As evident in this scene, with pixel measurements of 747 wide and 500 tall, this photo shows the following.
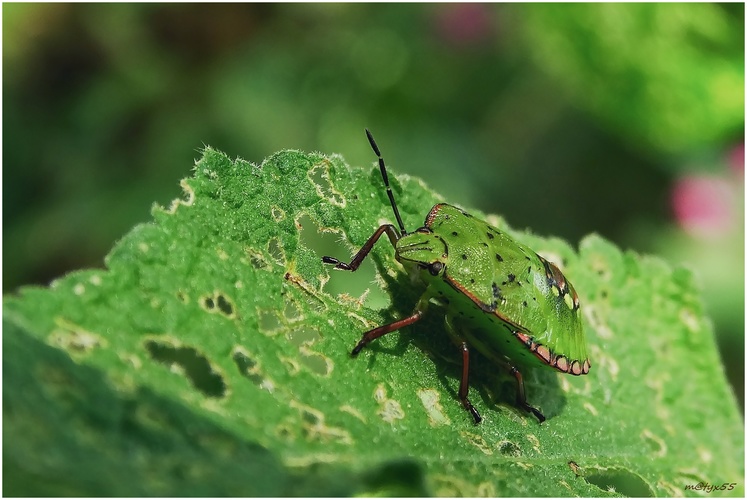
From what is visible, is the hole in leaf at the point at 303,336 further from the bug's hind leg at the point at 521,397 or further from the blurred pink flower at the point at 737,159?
the blurred pink flower at the point at 737,159

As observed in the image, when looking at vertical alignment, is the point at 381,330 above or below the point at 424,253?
below

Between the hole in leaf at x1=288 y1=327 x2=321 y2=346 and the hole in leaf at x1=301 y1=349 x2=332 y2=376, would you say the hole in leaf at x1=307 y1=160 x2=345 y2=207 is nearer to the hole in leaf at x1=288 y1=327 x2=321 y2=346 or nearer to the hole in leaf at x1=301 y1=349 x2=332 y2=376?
the hole in leaf at x1=288 y1=327 x2=321 y2=346

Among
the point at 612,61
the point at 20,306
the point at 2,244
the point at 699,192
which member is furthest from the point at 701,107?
the point at 2,244

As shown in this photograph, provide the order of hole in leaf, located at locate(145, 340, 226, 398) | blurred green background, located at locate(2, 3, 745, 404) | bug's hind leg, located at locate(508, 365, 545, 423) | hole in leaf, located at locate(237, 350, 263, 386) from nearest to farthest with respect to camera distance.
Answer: hole in leaf, located at locate(145, 340, 226, 398), hole in leaf, located at locate(237, 350, 263, 386), bug's hind leg, located at locate(508, 365, 545, 423), blurred green background, located at locate(2, 3, 745, 404)

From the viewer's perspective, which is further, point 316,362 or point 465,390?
point 465,390

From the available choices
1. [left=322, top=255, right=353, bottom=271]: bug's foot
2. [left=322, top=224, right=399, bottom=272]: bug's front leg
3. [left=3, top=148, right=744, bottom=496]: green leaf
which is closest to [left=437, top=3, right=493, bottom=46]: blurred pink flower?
[left=3, top=148, right=744, bottom=496]: green leaf

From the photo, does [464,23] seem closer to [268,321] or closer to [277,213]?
[277,213]

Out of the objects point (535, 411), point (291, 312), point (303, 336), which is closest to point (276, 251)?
point (291, 312)
